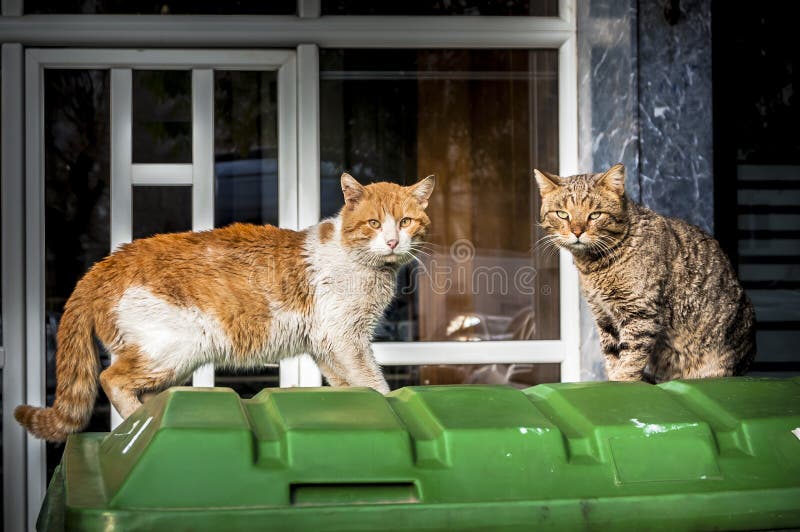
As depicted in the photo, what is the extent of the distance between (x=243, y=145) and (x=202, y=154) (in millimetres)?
194

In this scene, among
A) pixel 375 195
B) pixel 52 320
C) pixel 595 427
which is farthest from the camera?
pixel 52 320

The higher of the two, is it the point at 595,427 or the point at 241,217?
the point at 241,217

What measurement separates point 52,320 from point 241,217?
3.25ft

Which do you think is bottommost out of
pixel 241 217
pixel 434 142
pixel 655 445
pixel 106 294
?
pixel 655 445

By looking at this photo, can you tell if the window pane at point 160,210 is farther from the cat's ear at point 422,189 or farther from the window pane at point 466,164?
the cat's ear at point 422,189

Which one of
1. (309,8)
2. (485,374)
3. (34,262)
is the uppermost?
(309,8)

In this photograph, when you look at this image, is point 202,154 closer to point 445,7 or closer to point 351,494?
point 445,7

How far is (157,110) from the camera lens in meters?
4.33

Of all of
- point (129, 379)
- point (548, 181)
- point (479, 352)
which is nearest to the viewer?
point (129, 379)

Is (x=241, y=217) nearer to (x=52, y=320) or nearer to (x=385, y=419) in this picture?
(x=52, y=320)

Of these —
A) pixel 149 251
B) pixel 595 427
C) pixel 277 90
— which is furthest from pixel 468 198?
pixel 595 427

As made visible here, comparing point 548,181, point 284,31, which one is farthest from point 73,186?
point 548,181

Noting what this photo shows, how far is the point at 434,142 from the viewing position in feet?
15.0

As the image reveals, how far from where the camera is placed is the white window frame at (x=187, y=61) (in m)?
4.23
